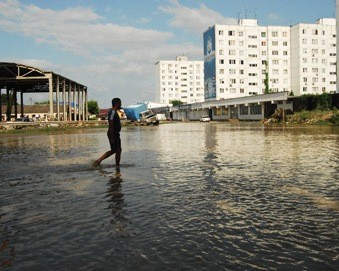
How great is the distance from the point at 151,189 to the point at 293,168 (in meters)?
4.23

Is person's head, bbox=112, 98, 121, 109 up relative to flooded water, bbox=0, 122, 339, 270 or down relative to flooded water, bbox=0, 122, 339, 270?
up

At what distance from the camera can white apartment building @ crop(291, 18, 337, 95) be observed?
3910 inches

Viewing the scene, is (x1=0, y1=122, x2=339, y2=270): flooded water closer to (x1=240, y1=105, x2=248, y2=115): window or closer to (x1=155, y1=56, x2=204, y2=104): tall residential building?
(x1=240, y1=105, x2=248, y2=115): window

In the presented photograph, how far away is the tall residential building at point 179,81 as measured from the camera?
157 meters

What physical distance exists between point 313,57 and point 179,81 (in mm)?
67325

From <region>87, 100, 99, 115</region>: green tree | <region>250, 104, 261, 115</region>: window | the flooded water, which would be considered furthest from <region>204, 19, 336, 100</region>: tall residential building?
the flooded water

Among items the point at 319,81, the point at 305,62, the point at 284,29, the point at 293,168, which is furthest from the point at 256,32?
the point at 293,168

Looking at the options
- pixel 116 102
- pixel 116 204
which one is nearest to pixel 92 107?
pixel 116 102

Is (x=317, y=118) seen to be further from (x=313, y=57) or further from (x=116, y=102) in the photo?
(x=313, y=57)

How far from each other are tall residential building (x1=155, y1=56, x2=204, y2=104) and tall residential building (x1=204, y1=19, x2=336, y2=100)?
5412 centimetres

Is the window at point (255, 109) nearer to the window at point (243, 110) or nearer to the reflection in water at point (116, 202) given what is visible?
the window at point (243, 110)

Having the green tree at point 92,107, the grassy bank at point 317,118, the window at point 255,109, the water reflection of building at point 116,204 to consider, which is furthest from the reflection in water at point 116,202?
the green tree at point 92,107

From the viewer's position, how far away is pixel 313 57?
10031 centimetres

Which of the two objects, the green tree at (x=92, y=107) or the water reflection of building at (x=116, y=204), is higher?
the green tree at (x=92, y=107)
